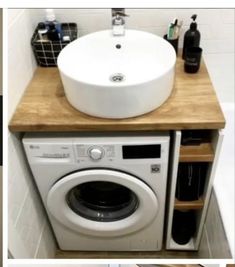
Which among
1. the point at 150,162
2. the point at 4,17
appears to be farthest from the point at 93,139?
the point at 4,17

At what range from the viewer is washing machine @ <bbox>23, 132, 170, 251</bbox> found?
1115mm

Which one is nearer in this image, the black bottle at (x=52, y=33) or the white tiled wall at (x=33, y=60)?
the white tiled wall at (x=33, y=60)

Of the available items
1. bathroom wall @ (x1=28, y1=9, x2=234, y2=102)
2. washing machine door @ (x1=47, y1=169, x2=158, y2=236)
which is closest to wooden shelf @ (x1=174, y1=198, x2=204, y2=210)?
washing machine door @ (x1=47, y1=169, x2=158, y2=236)

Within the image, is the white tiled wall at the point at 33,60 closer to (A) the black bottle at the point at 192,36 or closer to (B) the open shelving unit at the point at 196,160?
(A) the black bottle at the point at 192,36

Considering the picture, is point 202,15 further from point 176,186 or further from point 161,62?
point 176,186

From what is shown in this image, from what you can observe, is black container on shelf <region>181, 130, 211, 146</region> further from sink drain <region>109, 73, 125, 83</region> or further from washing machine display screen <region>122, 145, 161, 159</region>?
sink drain <region>109, 73, 125, 83</region>

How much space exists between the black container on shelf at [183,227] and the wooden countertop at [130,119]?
0.64m

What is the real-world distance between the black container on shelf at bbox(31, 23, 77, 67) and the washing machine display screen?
551 millimetres

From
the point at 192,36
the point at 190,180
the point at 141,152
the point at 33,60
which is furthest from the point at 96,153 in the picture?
the point at 192,36

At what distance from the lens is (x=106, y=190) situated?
4.66 ft

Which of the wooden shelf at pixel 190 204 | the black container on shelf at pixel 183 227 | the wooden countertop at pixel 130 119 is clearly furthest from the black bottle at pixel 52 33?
the black container on shelf at pixel 183 227

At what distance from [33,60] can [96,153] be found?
0.55 metres

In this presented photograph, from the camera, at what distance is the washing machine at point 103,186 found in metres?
1.12

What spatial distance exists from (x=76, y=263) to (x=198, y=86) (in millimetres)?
793
